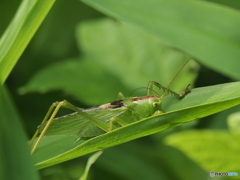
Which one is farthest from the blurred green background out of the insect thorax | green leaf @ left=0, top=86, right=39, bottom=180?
green leaf @ left=0, top=86, right=39, bottom=180

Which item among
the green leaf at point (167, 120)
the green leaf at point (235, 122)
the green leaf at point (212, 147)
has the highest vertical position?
the green leaf at point (167, 120)

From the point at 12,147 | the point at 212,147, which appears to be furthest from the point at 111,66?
the point at 12,147

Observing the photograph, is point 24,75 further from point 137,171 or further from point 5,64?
point 5,64

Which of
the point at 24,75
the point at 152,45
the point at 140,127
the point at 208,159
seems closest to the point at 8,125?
the point at 140,127

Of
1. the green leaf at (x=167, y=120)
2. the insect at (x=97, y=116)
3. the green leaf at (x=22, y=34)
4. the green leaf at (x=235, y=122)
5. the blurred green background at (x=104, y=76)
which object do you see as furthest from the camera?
the blurred green background at (x=104, y=76)

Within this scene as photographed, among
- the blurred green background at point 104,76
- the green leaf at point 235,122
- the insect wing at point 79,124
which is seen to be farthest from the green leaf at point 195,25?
the blurred green background at point 104,76

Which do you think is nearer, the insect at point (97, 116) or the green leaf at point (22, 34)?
the green leaf at point (22, 34)

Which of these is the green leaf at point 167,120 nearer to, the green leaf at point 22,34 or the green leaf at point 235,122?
the green leaf at point 235,122
